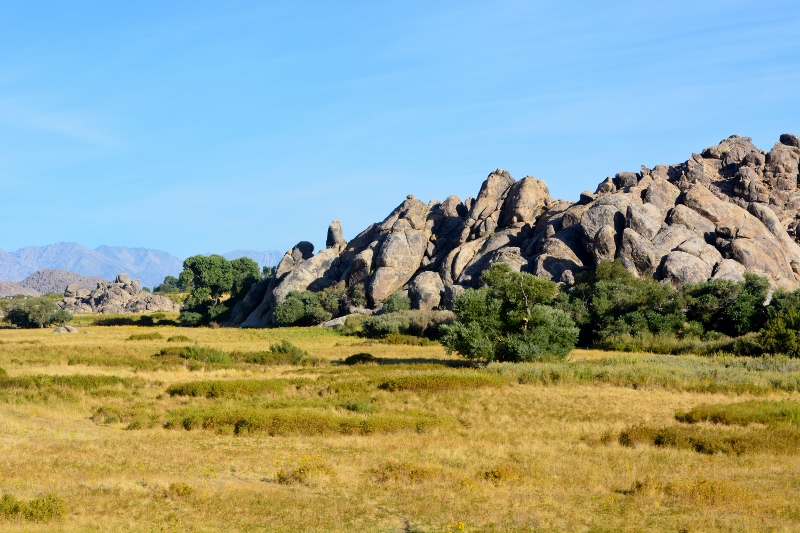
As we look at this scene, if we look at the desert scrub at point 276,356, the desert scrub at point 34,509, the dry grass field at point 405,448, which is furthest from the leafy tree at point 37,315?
the desert scrub at point 34,509

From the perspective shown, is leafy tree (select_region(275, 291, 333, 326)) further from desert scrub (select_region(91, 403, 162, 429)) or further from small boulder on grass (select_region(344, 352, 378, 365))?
desert scrub (select_region(91, 403, 162, 429))

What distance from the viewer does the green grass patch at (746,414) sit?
26984 mm

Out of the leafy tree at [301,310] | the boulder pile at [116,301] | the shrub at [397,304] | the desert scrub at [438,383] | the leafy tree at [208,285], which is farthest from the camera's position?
the boulder pile at [116,301]

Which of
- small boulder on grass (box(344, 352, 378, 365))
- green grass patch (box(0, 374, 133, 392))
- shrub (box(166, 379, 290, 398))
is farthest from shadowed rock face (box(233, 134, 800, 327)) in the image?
green grass patch (box(0, 374, 133, 392))

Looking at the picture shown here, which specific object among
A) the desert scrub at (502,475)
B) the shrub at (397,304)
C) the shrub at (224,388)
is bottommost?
the desert scrub at (502,475)

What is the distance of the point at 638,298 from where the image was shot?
60906 mm

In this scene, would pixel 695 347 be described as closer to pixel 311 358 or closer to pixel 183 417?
pixel 311 358

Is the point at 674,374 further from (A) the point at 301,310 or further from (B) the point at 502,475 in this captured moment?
(A) the point at 301,310

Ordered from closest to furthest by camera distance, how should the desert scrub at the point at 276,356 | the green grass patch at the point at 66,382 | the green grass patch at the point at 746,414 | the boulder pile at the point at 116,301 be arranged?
the green grass patch at the point at 746,414
the green grass patch at the point at 66,382
the desert scrub at the point at 276,356
the boulder pile at the point at 116,301

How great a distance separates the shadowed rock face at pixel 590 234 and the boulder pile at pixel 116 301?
194 feet

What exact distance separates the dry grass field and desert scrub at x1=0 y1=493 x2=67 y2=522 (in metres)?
0.04

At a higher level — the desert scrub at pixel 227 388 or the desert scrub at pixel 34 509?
the desert scrub at pixel 34 509

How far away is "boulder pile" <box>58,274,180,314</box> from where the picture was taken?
149m

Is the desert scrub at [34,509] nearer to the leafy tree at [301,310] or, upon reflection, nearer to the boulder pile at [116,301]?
the leafy tree at [301,310]
